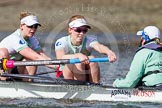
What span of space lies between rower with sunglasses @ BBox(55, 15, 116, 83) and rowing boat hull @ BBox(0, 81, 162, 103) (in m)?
0.30

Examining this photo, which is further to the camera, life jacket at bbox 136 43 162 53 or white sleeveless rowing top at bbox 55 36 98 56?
white sleeveless rowing top at bbox 55 36 98 56

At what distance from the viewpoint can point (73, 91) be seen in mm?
12906

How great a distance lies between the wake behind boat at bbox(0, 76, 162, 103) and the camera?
1246cm

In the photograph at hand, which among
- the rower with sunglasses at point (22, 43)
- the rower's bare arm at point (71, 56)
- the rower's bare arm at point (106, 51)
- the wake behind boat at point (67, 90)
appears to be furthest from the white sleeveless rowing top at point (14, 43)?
the rower's bare arm at point (106, 51)

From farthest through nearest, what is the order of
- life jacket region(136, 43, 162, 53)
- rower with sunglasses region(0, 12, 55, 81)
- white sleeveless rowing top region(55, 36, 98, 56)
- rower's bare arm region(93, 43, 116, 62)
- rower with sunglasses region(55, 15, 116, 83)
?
rower with sunglasses region(0, 12, 55, 81) → white sleeveless rowing top region(55, 36, 98, 56) → rower with sunglasses region(55, 15, 116, 83) → rower's bare arm region(93, 43, 116, 62) → life jacket region(136, 43, 162, 53)

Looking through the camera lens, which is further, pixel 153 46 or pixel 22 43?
pixel 22 43

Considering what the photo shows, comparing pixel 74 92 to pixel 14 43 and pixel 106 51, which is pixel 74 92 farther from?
pixel 14 43

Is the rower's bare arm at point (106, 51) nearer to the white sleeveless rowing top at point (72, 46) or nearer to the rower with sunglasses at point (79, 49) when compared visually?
the rower with sunglasses at point (79, 49)

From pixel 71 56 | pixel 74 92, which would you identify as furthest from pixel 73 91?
pixel 71 56

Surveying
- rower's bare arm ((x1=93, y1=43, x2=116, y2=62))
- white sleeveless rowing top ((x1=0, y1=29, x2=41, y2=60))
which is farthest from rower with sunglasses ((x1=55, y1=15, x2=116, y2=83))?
white sleeveless rowing top ((x1=0, y1=29, x2=41, y2=60))

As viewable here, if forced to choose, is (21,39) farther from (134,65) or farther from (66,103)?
(134,65)

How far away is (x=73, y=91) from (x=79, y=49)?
851 millimetres

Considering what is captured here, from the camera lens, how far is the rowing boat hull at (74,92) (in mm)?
12469

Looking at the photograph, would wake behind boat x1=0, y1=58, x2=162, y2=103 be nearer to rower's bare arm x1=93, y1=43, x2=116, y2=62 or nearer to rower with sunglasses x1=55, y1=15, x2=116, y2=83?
rower's bare arm x1=93, y1=43, x2=116, y2=62
